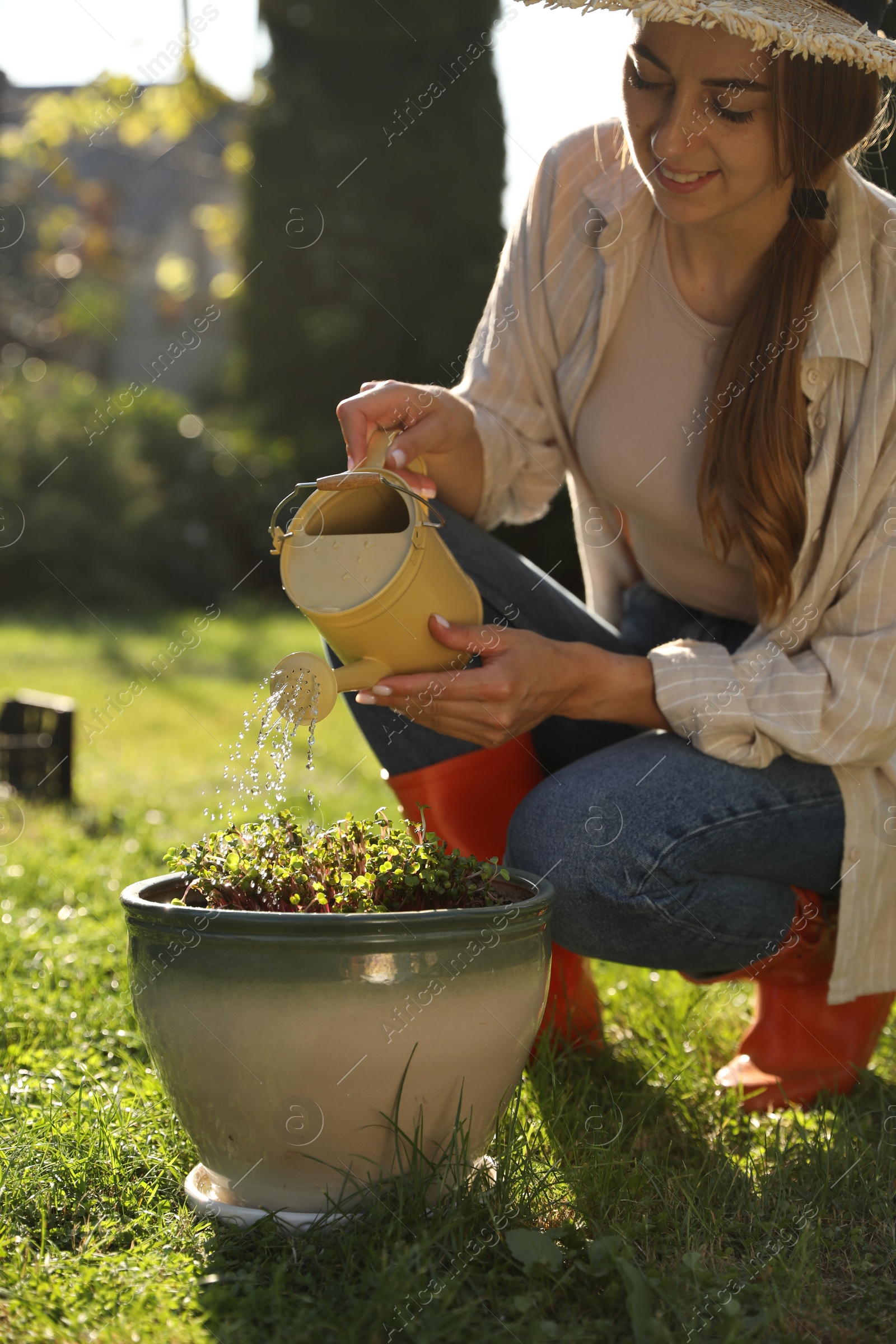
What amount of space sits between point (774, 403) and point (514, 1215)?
113 centimetres

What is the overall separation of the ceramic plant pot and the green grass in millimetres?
69

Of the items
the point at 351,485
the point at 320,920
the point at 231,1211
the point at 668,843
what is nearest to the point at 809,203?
the point at 351,485

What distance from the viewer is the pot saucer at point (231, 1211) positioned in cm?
132

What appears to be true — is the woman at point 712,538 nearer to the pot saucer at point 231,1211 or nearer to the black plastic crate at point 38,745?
the pot saucer at point 231,1211

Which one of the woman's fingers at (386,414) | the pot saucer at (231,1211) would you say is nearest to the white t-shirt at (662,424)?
the woman's fingers at (386,414)

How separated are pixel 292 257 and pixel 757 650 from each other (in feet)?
26.8

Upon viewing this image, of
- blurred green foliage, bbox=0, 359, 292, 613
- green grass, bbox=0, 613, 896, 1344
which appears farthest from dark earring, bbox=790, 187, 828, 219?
blurred green foliage, bbox=0, 359, 292, 613

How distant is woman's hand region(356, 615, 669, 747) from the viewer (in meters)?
1.52

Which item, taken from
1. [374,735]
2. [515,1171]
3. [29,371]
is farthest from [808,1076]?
[29,371]

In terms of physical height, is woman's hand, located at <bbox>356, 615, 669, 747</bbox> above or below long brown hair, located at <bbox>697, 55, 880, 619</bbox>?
below

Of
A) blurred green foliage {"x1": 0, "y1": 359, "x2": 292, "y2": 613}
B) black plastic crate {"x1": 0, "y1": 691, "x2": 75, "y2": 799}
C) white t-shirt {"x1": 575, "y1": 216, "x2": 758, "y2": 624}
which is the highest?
white t-shirt {"x1": 575, "y1": 216, "x2": 758, "y2": 624}

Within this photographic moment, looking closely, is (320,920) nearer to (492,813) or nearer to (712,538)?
(492,813)

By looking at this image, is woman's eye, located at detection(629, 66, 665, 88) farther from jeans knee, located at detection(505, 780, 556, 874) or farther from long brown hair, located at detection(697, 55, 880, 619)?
jeans knee, located at detection(505, 780, 556, 874)

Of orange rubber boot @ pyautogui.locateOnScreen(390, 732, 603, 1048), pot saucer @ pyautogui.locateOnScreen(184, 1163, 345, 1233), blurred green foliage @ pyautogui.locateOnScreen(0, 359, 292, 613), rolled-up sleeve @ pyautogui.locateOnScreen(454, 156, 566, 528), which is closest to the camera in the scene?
pot saucer @ pyautogui.locateOnScreen(184, 1163, 345, 1233)
